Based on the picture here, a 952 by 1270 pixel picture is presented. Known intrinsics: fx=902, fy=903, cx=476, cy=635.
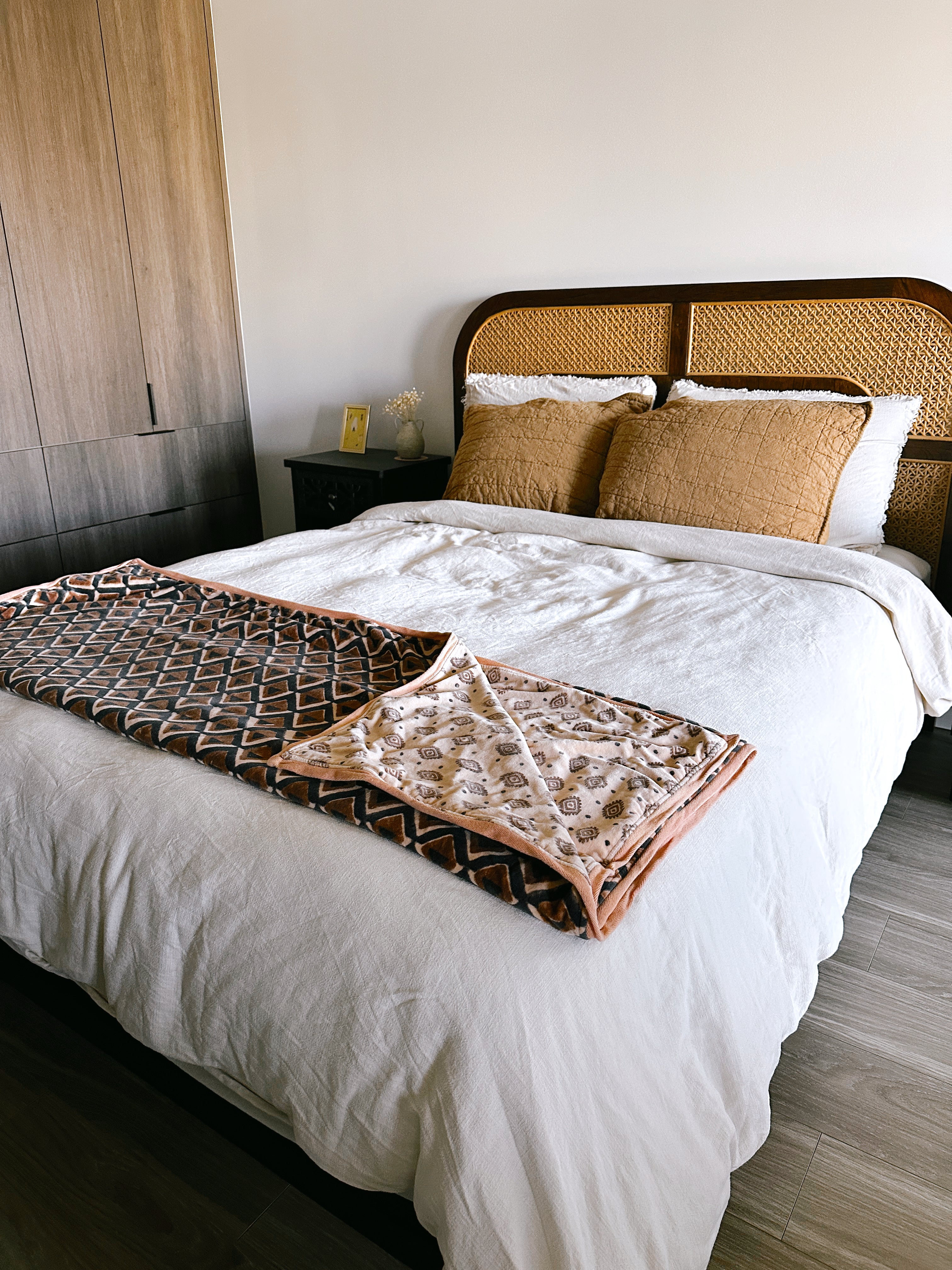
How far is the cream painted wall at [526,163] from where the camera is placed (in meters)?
2.43

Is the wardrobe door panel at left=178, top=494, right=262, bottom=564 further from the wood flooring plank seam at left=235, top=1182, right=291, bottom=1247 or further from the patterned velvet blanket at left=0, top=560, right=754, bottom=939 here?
the wood flooring plank seam at left=235, top=1182, right=291, bottom=1247

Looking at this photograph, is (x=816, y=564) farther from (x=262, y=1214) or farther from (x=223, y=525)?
(x=223, y=525)

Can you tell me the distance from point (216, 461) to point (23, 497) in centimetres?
86

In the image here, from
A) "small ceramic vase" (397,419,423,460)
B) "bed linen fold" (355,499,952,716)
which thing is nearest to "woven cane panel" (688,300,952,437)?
"bed linen fold" (355,499,952,716)

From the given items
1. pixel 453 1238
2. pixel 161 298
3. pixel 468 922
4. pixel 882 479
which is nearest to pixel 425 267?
pixel 161 298

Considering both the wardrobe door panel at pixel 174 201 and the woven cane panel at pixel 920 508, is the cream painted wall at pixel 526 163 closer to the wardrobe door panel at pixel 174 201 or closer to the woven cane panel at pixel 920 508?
the wardrobe door panel at pixel 174 201

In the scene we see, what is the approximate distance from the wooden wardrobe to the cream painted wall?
220mm

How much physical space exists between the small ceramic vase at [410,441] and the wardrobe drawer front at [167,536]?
95 cm

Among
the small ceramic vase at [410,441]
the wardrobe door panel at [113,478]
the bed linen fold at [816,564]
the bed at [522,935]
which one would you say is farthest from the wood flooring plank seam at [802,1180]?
the wardrobe door panel at [113,478]

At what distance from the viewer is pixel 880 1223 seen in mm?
1284

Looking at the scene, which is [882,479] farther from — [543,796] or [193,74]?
[193,74]

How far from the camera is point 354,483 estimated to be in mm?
3289

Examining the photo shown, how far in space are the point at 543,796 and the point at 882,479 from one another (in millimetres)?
1734

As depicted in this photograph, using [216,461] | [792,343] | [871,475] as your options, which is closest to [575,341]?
[792,343]
